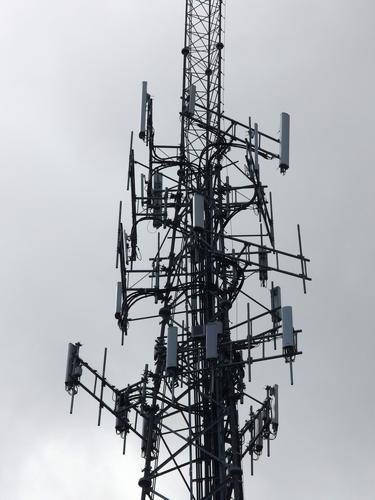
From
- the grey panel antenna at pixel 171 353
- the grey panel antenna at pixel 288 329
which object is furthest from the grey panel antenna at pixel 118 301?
the grey panel antenna at pixel 288 329

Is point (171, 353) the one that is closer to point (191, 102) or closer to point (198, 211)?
point (198, 211)

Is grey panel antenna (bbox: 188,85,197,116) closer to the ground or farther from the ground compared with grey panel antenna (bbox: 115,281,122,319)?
farther from the ground

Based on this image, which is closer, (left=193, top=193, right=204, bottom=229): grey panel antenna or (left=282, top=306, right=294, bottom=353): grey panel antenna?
(left=282, top=306, right=294, bottom=353): grey panel antenna

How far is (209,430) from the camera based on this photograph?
35.8 m

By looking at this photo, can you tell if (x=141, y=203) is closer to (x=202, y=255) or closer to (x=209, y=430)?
(x=202, y=255)

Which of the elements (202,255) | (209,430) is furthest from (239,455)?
(202,255)

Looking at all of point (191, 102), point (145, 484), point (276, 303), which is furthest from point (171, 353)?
point (191, 102)

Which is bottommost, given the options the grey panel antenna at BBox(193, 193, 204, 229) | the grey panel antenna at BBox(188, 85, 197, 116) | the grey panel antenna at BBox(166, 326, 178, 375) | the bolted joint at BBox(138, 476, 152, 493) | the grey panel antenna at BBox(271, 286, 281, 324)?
the bolted joint at BBox(138, 476, 152, 493)

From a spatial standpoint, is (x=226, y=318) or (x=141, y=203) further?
(x=141, y=203)

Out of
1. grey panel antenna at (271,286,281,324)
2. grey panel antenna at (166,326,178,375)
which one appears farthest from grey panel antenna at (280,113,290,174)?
grey panel antenna at (166,326,178,375)

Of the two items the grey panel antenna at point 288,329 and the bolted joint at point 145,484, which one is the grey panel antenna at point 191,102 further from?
the bolted joint at point 145,484

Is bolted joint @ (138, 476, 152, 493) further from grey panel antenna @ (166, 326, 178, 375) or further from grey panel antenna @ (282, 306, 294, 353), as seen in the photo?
grey panel antenna @ (282, 306, 294, 353)

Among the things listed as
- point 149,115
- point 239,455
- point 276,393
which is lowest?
point 239,455

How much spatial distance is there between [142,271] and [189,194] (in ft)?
10.6
